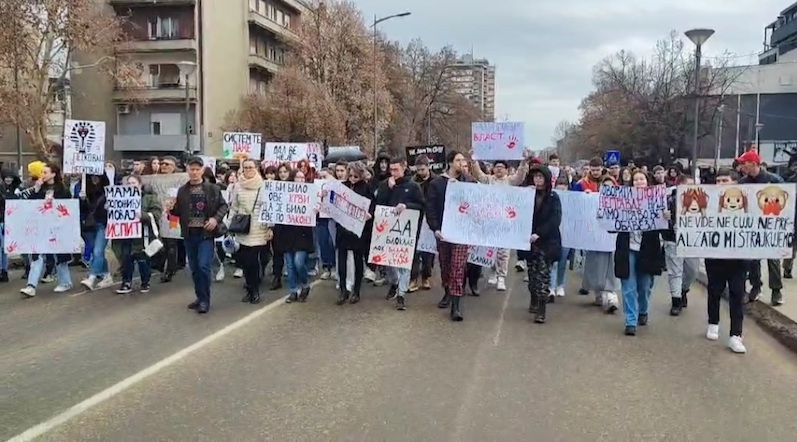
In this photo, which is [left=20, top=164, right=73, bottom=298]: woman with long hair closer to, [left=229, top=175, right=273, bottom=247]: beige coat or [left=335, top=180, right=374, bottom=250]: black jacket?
[left=229, top=175, right=273, bottom=247]: beige coat

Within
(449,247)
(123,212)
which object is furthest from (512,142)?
(123,212)

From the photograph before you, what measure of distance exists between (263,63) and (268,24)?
3012 mm

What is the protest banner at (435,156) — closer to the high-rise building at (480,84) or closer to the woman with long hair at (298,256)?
the woman with long hair at (298,256)

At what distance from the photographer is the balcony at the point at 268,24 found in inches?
2106

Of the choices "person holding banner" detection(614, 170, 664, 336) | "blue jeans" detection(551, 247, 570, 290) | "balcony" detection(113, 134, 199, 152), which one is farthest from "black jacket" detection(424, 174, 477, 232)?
"balcony" detection(113, 134, 199, 152)

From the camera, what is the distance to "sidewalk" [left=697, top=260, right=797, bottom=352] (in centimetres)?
829

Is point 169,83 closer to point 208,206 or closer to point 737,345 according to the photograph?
point 208,206

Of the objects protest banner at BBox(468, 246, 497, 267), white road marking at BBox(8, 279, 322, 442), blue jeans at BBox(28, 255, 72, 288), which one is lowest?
white road marking at BBox(8, 279, 322, 442)

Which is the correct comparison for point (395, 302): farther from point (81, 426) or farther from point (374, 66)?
point (374, 66)

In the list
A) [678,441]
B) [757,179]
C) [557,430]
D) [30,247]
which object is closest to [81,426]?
[557,430]

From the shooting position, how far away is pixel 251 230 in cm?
1002

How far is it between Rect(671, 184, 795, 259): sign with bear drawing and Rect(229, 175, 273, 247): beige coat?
5.22m

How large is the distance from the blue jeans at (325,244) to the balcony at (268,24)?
4192cm

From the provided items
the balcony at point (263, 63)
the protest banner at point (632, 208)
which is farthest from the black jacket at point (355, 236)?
the balcony at point (263, 63)
